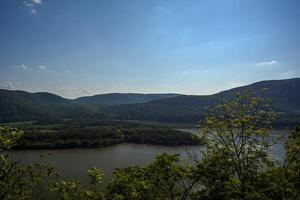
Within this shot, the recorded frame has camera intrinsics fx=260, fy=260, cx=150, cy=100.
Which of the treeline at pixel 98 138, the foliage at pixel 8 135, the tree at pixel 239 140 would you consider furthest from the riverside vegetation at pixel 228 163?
the treeline at pixel 98 138

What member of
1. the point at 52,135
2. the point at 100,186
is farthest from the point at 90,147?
the point at 100,186

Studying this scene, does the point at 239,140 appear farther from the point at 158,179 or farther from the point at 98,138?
the point at 98,138

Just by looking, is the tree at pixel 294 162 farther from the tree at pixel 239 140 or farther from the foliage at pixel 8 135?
the foliage at pixel 8 135

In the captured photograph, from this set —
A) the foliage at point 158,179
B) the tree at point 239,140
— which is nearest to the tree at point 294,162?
the tree at point 239,140

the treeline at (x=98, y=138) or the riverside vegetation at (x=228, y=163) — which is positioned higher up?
the riverside vegetation at (x=228, y=163)

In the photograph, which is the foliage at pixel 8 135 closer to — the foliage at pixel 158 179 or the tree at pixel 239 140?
the foliage at pixel 158 179

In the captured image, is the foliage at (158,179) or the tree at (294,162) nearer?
the tree at (294,162)

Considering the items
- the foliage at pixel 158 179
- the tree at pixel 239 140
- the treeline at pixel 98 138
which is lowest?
the treeline at pixel 98 138

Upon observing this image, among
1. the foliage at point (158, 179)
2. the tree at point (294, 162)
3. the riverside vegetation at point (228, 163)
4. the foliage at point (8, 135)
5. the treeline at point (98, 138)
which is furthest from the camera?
the treeline at point (98, 138)

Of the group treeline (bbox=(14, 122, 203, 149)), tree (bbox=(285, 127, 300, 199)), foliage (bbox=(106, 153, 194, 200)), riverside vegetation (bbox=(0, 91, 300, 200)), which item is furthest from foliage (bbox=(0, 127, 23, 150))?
treeline (bbox=(14, 122, 203, 149))

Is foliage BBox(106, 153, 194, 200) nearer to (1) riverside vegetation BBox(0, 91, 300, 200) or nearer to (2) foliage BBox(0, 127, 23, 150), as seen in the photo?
(1) riverside vegetation BBox(0, 91, 300, 200)

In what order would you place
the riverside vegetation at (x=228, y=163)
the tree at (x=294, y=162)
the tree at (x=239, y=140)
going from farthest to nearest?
1. the tree at (x=239, y=140)
2. the riverside vegetation at (x=228, y=163)
3. the tree at (x=294, y=162)
